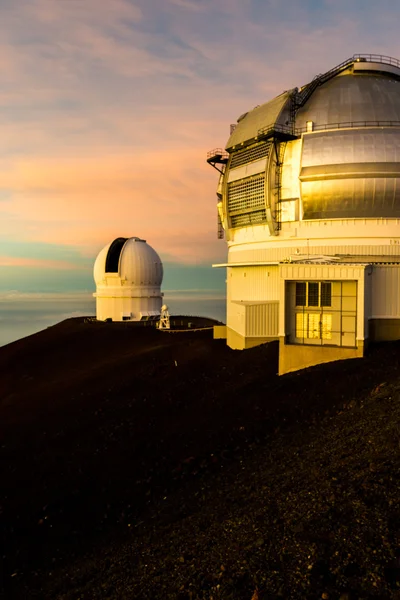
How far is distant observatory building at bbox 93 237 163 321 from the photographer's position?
4450 cm

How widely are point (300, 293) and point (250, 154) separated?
11558 mm

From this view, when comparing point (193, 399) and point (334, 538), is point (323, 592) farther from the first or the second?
point (193, 399)

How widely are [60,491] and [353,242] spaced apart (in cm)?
1761

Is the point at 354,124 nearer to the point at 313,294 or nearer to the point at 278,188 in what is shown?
the point at 278,188

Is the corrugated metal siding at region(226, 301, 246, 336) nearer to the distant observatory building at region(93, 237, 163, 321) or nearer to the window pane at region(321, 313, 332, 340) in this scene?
the window pane at region(321, 313, 332, 340)

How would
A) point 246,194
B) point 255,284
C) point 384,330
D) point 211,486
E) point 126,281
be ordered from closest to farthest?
point 211,486, point 384,330, point 255,284, point 246,194, point 126,281

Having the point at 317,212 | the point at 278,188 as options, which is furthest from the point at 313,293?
the point at 278,188

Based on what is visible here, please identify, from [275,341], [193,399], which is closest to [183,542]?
[193,399]

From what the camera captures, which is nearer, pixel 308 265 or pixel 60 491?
pixel 60 491

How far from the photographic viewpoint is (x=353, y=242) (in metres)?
22.8

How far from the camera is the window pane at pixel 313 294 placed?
17.8 meters

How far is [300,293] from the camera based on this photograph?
18078mm

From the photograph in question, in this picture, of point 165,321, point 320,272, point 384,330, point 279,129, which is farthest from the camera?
point 165,321

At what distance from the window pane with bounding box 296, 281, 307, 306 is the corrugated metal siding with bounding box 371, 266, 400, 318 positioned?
9.85 feet
